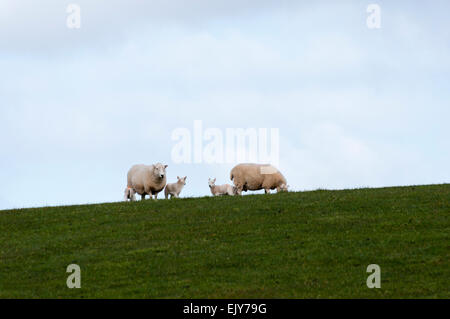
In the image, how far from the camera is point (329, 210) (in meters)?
32.1

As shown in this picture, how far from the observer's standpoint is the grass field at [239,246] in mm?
23094

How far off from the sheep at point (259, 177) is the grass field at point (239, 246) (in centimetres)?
1186

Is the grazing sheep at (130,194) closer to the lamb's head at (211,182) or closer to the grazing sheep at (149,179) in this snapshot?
the grazing sheep at (149,179)

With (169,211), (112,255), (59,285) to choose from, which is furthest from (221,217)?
(59,285)

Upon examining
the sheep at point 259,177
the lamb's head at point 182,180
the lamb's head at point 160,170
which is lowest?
the lamb's head at point 160,170

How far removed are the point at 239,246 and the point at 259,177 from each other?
21018 millimetres

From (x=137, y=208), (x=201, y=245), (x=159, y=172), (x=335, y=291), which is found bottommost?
(x=335, y=291)

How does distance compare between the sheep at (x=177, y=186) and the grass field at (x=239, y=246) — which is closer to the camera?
the grass field at (x=239, y=246)

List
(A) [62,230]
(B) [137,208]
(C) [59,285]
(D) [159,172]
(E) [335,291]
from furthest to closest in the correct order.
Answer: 1. (D) [159,172]
2. (B) [137,208]
3. (A) [62,230]
4. (C) [59,285]
5. (E) [335,291]

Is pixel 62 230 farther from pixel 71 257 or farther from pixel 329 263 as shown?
pixel 329 263

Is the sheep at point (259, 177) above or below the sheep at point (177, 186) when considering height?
above

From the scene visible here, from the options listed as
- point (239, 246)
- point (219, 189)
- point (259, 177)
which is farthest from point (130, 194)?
point (239, 246)

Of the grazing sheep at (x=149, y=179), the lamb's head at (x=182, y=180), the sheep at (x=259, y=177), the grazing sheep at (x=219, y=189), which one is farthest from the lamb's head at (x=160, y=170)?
the grazing sheep at (x=219, y=189)

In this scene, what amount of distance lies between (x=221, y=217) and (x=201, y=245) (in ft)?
12.9
